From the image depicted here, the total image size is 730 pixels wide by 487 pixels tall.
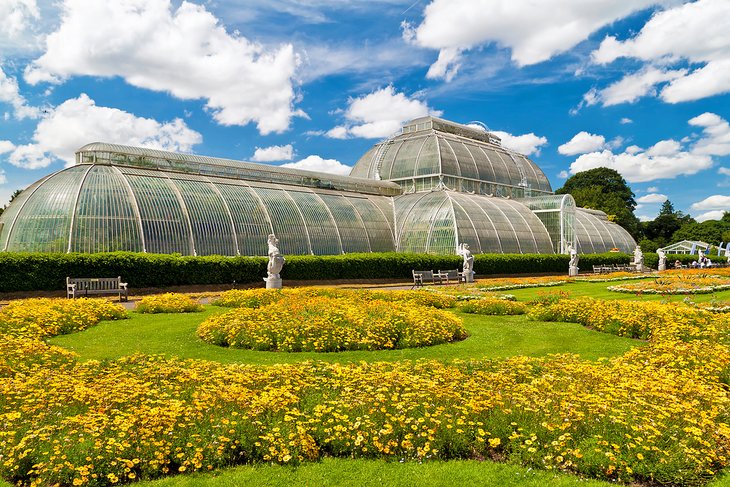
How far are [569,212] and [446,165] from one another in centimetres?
1442

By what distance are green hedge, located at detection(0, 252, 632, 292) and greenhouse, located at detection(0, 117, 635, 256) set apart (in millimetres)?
4170

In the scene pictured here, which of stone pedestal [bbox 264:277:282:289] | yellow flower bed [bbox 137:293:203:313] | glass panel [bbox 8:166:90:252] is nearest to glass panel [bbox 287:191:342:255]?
stone pedestal [bbox 264:277:282:289]

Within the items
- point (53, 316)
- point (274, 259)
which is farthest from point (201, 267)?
point (53, 316)

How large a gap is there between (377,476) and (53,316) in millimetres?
12752

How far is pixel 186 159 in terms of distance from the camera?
141 ft

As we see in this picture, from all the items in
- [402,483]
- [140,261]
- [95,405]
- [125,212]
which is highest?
[125,212]

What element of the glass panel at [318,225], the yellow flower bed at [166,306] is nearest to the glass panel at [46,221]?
the yellow flower bed at [166,306]

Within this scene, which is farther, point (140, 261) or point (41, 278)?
point (140, 261)

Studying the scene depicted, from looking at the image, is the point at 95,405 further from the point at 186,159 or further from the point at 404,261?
the point at 186,159

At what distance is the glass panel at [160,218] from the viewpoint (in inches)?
1315

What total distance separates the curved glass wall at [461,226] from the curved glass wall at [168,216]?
4.35 meters

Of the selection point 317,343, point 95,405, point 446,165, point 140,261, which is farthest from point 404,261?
point 95,405

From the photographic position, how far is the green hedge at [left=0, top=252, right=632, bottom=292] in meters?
25.5

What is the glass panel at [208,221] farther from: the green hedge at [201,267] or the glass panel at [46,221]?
the glass panel at [46,221]
